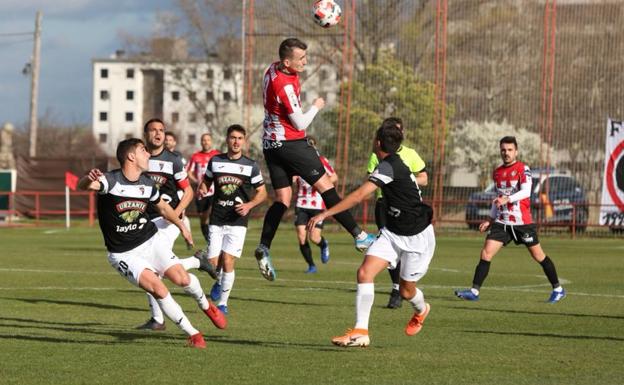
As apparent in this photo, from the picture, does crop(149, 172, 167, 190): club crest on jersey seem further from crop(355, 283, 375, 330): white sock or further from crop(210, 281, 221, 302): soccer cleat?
crop(355, 283, 375, 330): white sock

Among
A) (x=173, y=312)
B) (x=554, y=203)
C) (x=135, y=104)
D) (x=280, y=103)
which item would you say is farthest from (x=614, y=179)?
(x=135, y=104)

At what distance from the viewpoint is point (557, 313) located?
1365 centimetres

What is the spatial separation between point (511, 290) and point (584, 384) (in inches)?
334

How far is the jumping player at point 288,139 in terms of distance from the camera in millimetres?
11852

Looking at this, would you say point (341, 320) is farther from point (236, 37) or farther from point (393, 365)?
point (236, 37)

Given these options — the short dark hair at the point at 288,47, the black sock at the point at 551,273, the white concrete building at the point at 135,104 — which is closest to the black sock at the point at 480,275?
the black sock at the point at 551,273

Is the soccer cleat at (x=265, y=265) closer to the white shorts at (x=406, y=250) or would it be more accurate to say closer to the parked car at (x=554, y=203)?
the white shorts at (x=406, y=250)

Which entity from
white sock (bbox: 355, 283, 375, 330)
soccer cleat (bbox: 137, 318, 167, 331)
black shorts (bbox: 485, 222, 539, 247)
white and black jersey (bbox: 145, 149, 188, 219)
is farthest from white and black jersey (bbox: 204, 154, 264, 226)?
white sock (bbox: 355, 283, 375, 330)

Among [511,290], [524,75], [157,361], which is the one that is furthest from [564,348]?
[524,75]

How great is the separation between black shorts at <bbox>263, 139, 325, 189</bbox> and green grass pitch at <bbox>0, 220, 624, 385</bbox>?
155 cm

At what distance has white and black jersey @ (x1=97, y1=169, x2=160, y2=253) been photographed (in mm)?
10352

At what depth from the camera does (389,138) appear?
1020 centimetres

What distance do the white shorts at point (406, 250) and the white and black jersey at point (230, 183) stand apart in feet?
14.0

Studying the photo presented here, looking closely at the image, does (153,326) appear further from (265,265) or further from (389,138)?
(389,138)
